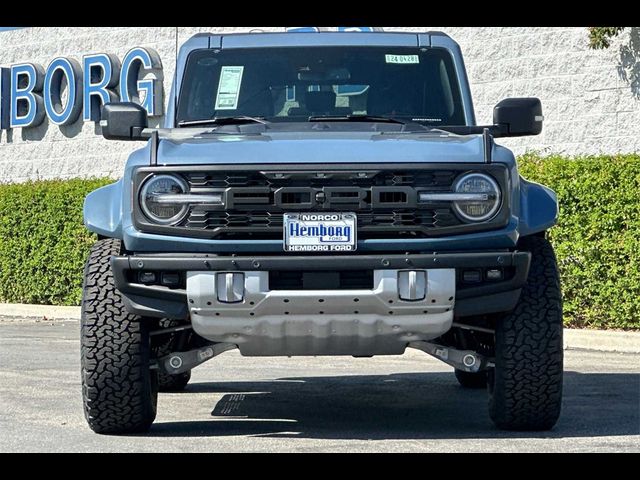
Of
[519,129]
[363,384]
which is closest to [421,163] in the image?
[519,129]

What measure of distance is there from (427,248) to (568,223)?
7.41 meters

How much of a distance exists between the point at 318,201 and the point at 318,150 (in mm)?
270

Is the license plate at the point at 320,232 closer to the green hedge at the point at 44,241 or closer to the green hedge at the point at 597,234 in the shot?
the green hedge at the point at 597,234

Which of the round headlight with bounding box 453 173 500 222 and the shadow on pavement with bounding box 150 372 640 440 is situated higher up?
the round headlight with bounding box 453 173 500 222

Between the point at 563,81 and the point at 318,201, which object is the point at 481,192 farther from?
the point at 563,81

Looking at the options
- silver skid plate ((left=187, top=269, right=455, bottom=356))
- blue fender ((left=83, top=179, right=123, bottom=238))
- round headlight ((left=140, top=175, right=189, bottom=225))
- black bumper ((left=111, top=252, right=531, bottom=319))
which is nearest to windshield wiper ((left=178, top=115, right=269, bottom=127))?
blue fender ((left=83, top=179, right=123, bottom=238))

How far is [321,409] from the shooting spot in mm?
8461

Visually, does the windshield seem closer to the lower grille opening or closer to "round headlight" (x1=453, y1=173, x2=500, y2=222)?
"round headlight" (x1=453, y1=173, x2=500, y2=222)

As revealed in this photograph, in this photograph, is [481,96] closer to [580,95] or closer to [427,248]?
[580,95]

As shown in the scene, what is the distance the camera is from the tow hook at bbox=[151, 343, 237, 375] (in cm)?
706

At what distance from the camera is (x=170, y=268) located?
655 cm

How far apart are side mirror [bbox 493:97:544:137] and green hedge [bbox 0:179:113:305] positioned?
1147cm

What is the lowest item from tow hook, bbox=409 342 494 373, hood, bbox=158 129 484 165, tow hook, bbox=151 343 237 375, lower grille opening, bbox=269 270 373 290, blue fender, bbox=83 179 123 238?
tow hook, bbox=151 343 237 375
